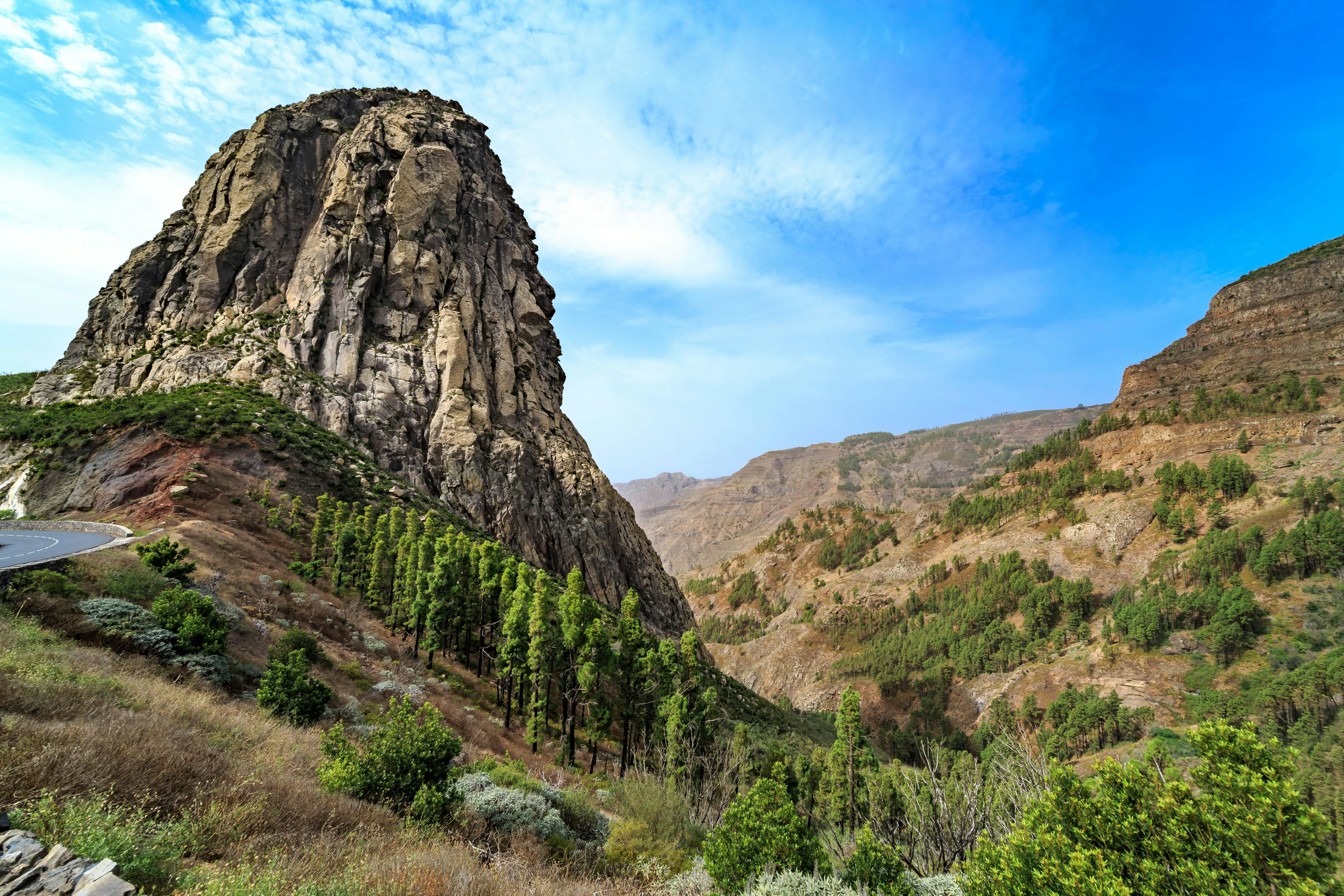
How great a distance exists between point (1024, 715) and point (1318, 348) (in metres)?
121

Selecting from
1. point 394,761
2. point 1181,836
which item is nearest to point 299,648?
point 394,761

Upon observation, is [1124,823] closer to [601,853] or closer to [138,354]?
[601,853]

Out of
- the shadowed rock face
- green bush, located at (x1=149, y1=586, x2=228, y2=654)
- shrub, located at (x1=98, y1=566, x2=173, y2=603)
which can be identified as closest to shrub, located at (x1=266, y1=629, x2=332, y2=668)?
green bush, located at (x1=149, y1=586, x2=228, y2=654)

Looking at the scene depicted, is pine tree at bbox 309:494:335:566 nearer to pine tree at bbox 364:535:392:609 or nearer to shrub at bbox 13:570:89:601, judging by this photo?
pine tree at bbox 364:535:392:609

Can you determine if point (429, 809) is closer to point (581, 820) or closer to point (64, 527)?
point (581, 820)

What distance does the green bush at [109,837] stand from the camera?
21.3 feet

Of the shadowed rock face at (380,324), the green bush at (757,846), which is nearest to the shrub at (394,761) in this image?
the green bush at (757,846)

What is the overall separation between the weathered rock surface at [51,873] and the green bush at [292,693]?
12112mm

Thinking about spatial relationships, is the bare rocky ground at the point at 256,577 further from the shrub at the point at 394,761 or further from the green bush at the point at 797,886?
the green bush at the point at 797,886

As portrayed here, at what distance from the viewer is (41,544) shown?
26578 mm

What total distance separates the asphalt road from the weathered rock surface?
62.6 ft

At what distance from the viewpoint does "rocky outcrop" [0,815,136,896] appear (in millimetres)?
5801

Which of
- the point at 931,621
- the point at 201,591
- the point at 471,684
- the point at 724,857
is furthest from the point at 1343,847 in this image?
the point at 931,621

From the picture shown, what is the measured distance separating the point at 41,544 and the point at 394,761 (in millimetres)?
28690
